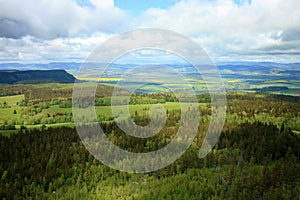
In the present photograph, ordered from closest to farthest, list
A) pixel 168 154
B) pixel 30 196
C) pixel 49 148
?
1. pixel 30 196
2. pixel 168 154
3. pixel 49 148

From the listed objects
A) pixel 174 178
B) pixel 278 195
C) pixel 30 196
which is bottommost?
pixel 30 196

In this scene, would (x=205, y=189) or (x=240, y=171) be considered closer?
(x=205, y=189)

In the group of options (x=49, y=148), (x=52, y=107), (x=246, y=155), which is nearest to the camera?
(x=246, y=155)

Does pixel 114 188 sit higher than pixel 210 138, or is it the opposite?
pixel 210 138

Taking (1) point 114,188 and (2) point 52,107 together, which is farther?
(2) point 52,107

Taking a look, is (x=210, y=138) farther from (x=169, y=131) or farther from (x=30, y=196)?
(x=30, y=196)

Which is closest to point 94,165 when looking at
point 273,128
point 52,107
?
point 273,128

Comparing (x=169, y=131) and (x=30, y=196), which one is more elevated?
(x=169, y=131)

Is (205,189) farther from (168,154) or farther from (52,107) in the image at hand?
(52,107)

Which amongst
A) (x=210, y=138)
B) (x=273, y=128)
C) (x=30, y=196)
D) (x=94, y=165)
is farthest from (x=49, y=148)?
(x=273, y=128)
